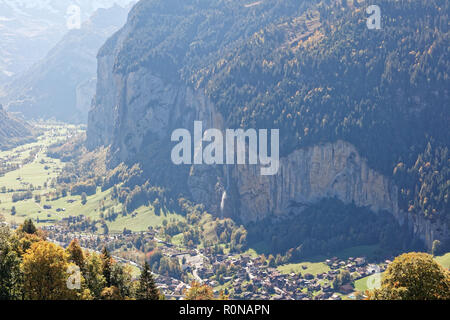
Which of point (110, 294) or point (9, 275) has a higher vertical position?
point (9, 275)

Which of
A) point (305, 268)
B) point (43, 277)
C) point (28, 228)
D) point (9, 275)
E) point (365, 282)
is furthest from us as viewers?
point (305, 268)

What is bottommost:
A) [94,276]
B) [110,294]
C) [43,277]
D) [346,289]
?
[346,289]

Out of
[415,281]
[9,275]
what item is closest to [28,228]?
[9,275]

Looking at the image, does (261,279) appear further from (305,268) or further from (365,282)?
(365,282)

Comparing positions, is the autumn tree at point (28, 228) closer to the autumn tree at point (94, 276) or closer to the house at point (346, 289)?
the autumn tree at point (94, 276)

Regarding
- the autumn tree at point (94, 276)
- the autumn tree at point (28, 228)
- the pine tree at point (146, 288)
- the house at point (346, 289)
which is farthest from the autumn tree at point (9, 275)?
the house at point (346, 289)

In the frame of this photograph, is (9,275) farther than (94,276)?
No

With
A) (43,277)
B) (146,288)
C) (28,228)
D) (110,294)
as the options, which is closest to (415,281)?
(146,288)

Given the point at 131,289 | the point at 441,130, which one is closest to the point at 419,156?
the point at 441,130

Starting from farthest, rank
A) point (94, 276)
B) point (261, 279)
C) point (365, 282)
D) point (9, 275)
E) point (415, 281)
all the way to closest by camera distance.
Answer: point (261, 279) < point (365, 282) < point (94, 276) < point (415, 281) < point (9, 275)

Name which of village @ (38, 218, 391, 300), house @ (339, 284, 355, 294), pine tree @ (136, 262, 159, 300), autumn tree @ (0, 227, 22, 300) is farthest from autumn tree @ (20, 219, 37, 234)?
house @ (339, 284, 355, 294)
